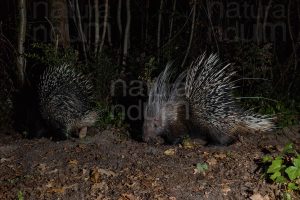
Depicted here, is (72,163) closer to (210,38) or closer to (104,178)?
(104,178)

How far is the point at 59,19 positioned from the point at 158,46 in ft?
6.17

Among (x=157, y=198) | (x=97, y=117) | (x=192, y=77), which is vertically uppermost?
(x=192, y=77)

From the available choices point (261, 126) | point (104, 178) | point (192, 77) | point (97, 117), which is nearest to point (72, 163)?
point (104, 178)

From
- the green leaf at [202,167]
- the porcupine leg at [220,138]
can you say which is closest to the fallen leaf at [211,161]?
the green leaf at [202,167]

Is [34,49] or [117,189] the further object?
[34,49]

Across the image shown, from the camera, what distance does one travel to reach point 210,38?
8.29 metres

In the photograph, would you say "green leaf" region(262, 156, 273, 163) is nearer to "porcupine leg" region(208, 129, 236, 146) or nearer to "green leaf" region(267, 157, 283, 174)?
"green leaf" region(267, 157, 283, 174)

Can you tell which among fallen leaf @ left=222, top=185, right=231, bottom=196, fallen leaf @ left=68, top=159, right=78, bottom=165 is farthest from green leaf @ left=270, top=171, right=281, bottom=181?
fallen leaf @ left=68, top=159, right=78, bottom=165

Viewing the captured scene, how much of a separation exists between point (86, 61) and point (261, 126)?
3.14 metres

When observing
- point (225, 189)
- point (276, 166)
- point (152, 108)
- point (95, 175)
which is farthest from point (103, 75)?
point (276, 166)

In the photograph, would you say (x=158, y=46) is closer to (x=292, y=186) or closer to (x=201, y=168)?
(x=201, y=168)

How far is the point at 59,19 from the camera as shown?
7.75 meters

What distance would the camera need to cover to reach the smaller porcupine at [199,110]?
20.6 ft

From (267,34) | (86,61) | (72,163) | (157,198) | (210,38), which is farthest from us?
(267,34)
